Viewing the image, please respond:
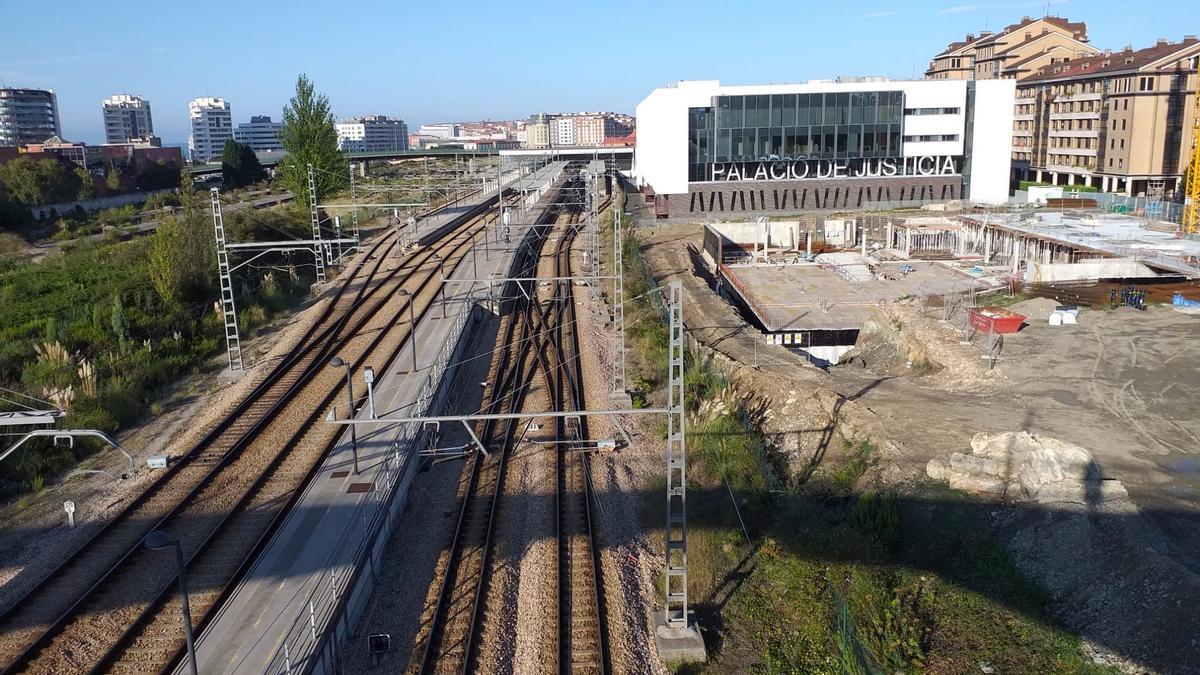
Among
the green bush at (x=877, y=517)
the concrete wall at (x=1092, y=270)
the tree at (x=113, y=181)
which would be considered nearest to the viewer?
the green bush at (x=877, y=517)

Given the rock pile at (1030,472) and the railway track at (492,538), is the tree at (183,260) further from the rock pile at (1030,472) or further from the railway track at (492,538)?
the rock pile at (1030,472)

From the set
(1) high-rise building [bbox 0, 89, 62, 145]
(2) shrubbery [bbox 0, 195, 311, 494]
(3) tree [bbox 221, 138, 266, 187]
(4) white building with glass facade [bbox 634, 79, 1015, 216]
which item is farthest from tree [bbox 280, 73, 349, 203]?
(1) high-rise building [bbox 0, 89, 62, 145]

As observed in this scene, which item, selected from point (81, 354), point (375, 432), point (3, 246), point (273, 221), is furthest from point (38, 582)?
point (3, 246)

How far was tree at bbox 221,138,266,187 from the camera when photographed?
76250 mm

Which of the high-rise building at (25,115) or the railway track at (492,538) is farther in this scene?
the high-rise building at (25,115)

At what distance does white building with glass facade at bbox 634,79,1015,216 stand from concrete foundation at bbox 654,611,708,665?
42.5 meters

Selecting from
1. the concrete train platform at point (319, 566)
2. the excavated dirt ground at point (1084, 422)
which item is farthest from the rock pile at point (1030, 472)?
the concrete train platform at point (319, 566)

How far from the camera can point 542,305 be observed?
31.1 meters

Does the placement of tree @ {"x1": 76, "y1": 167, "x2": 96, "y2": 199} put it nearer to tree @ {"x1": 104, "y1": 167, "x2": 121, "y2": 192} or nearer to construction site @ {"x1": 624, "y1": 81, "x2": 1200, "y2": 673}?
tree @ {"x1": 104, "y1": 167, "x2": 121, "y2": 192}

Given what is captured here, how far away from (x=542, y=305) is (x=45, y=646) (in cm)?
2149

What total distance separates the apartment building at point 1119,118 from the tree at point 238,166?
221 ft

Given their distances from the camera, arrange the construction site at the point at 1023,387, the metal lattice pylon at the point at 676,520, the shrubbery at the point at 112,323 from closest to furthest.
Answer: the metal lattice pylon at the point at 676,520, the construction site at the point at 1023,387, the shrubbery at the point at 112,323

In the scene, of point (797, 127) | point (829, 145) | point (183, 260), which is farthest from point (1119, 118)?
point (183, 260)

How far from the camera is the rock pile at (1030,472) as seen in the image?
13406 mm
